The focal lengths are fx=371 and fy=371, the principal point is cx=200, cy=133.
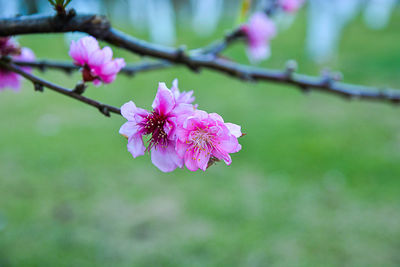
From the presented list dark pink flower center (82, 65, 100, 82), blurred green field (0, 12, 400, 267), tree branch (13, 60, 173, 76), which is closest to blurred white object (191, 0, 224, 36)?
blurred green field (0, 12, 400, 267)

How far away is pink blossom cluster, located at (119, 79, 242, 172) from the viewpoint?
58 centimetres

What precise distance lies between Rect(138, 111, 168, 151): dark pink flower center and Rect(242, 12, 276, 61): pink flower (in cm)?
98

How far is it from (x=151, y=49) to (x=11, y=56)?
1.10ft

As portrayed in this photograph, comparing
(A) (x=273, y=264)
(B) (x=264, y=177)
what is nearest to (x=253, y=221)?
(A) (x=273, y=264)

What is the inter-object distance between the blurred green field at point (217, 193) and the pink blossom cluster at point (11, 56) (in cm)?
60

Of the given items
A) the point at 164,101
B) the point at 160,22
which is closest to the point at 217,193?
the point at 164,101

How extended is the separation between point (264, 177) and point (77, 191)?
1.69 metres

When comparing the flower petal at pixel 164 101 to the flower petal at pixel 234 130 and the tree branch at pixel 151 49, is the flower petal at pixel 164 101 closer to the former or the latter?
the flower petal at pixel 234 130

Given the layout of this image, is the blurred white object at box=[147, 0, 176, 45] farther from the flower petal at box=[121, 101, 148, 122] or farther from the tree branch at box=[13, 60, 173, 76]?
the flower petal at box=[121, 101, 148, 122]

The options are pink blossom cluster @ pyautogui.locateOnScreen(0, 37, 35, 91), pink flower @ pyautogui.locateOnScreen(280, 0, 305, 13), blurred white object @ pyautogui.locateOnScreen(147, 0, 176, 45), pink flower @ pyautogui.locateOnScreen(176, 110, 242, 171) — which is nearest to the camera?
pink flower @ pyautogui.locateOnScreen(176, 110, 242, 171)

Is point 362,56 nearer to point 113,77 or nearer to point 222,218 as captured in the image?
point 222,218

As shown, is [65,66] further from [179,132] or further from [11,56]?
[179,132]

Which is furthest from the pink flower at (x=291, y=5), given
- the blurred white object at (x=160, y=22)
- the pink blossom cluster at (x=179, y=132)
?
the blurred white object at (x=160, y=22)

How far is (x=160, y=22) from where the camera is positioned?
29.4 feet
